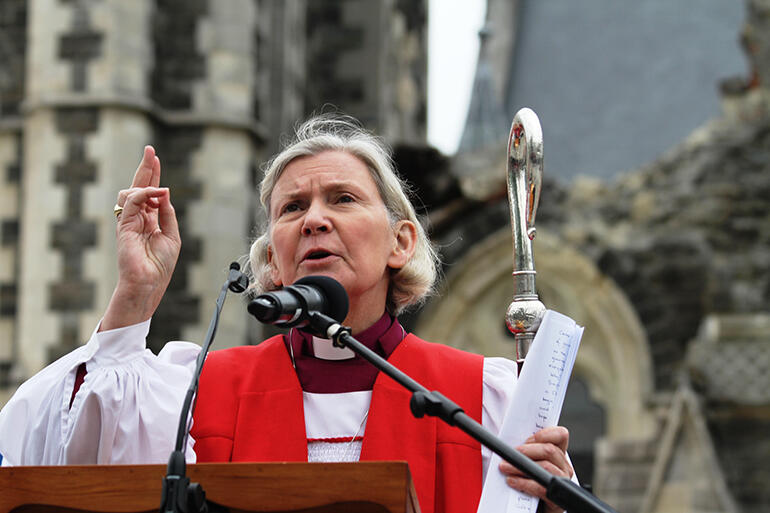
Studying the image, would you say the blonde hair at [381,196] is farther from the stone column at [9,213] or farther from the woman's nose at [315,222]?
the stone column at [9,213]

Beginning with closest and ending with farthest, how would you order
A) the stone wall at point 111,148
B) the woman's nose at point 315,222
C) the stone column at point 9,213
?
1. the woman's nose at point 315,222
2. the stone wall at point 111,148
3. the stone column at point 9,213

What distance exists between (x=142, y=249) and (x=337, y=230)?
1.36 feet

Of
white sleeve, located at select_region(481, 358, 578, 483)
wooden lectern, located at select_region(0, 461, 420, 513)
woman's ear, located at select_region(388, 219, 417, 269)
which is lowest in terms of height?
wooden lectern, located at select_region(0, 461, 420, 513)

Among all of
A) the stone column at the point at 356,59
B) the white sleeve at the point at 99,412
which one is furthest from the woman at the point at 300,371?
the stone column at the point at 356,59

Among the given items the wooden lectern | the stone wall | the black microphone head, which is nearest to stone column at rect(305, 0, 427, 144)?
the stone wall

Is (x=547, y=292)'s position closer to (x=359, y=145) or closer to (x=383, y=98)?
(x=383, y=98)

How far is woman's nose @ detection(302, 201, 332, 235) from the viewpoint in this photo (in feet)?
7.51

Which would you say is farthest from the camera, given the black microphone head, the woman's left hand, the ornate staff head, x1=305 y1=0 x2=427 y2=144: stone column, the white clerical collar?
x1=305 y1=0 x2=427 y2=144: stone column

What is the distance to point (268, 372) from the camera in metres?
2.43

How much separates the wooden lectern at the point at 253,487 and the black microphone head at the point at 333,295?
1.08ft

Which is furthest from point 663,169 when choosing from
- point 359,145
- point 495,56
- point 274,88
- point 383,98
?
point 495,56

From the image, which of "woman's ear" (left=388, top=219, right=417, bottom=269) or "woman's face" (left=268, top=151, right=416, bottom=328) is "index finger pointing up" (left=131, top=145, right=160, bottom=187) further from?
"woman's ear" (left=388, top=219, right=417, bottom=269)

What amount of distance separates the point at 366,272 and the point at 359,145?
1.10 ft

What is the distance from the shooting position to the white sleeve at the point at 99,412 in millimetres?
2092
